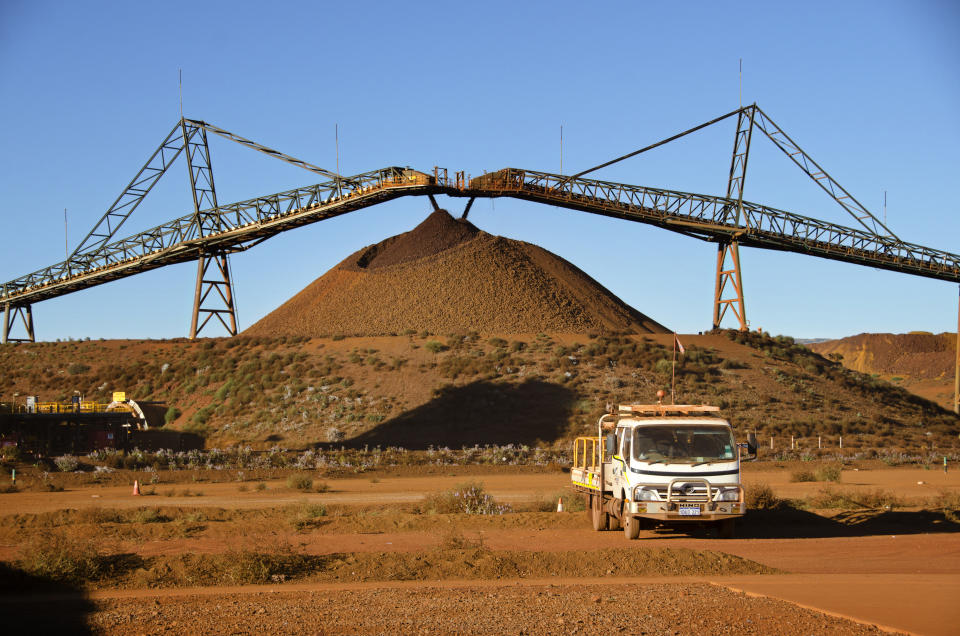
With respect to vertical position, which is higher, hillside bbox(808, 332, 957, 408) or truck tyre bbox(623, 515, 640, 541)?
hillside bbox(808, 332, 957, 408)

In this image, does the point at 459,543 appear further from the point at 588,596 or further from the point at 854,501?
the point at 854,501

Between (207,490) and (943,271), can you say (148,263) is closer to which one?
(207,490)

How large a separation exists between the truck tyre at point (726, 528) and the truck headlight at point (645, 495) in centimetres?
220

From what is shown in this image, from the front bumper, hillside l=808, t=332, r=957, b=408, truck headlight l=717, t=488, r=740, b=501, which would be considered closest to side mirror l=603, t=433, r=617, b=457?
the front bumper

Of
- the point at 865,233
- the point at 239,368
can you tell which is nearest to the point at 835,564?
the point at 865,233

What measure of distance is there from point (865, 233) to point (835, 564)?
43.0 meters

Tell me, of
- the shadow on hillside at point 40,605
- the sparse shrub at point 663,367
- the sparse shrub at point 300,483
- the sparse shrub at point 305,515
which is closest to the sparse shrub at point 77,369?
the sparse shrub at point 300,483

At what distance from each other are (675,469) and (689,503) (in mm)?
681

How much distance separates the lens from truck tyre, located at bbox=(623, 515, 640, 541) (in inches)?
707

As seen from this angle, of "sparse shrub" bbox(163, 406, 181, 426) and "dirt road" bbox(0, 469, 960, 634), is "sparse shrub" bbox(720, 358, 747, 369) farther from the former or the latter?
"dirt road" bbox(0, 469, 960, 634)

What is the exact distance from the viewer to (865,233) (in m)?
54.9

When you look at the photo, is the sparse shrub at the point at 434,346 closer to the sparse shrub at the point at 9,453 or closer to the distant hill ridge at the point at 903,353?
the sparse shrub at the point at 9,453

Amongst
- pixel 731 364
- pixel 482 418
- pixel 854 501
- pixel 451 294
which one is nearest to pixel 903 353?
pixel 731 364

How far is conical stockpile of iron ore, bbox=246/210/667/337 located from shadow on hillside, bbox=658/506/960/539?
133 feet
